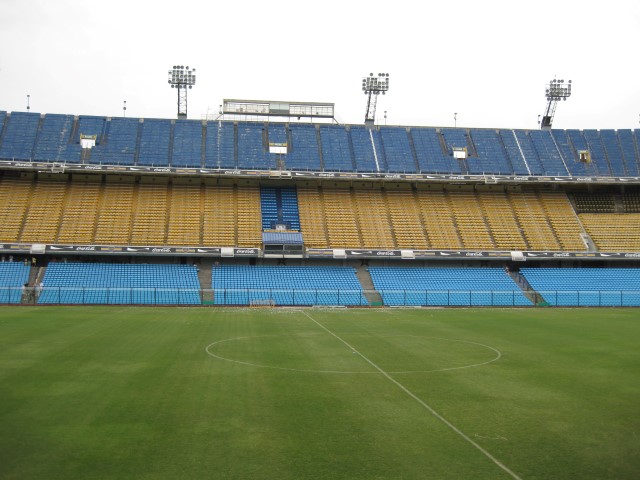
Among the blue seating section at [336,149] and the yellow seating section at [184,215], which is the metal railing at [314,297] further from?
the blue seating section at [336,149]

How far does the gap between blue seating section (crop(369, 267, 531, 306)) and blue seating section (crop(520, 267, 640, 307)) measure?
8.17 feet

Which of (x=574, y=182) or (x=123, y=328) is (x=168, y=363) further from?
(x=574, y=182)

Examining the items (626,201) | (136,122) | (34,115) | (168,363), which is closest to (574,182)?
(626,201)

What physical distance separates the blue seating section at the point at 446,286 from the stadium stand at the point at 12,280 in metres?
27.5

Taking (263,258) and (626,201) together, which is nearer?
(263,258)

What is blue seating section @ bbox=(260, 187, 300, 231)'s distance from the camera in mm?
54094

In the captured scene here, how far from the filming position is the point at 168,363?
724 inches

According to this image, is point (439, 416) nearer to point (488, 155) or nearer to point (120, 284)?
point (120, 284)

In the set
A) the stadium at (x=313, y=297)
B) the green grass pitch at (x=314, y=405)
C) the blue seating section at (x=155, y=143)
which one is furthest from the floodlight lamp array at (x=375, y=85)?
the green grass pitch at (x=314, y=405)

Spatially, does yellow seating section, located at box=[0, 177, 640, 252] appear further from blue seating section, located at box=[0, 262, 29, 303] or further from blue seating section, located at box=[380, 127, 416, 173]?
blue seating section, located at box=[0, 262, 29, 303]

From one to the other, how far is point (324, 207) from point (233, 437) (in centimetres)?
4640

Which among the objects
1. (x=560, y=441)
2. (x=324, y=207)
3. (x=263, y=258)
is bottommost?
(x=560, y=441)

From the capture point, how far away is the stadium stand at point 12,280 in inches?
1633

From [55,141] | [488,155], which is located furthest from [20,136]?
[488,155]
